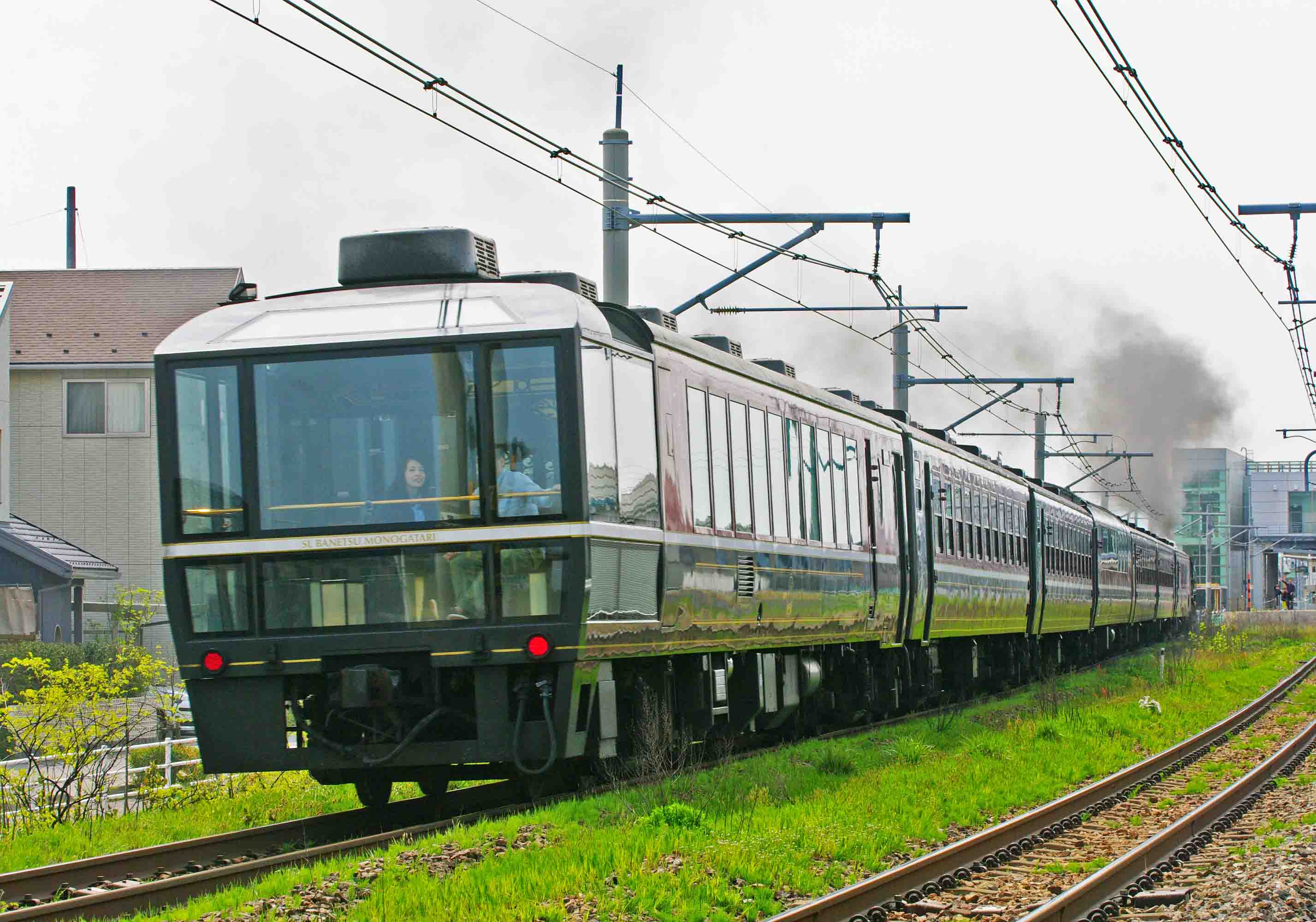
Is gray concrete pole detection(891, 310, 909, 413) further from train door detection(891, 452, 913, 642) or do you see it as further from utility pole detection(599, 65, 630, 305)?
utility pole detection(599, 65, 630, 305)

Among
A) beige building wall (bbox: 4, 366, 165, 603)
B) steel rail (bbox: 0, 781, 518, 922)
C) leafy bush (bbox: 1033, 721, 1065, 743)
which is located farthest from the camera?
beige building wall (bbox: 4, 366, 165, 603)

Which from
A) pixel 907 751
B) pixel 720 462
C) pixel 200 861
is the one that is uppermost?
pixel 720 462

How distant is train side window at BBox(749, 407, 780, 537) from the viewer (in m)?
13.9

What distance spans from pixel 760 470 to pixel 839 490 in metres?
2.72

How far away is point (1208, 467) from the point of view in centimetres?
12419

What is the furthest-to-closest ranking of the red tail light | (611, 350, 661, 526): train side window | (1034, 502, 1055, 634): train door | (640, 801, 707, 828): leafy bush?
(1034, 502, 1055, 634): train door → (611, 350, 661, 526): train side window → the red tail light → (640, 801, 707, 828): leafy bush

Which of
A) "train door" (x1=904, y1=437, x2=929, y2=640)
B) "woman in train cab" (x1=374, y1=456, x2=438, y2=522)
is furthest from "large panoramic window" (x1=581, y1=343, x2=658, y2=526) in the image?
"train door" (x1=904, y1=437, x2=929, y2=640)

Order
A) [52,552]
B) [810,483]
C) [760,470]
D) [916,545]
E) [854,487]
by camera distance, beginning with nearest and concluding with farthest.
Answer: [760,470]
[810,483]
[854,487]
[916,545]
[52,552]

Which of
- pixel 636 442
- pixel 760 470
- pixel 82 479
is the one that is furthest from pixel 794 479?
pixel 82 479

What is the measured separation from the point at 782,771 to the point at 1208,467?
11755cm

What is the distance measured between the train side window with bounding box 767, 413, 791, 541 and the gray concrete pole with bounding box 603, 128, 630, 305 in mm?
1907

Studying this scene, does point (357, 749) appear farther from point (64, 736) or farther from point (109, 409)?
point (109, 409)

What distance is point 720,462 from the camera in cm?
1304

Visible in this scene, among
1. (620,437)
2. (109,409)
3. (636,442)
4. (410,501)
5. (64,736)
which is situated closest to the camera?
(410,501)
